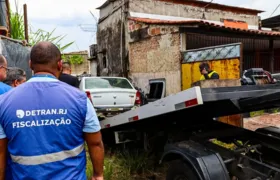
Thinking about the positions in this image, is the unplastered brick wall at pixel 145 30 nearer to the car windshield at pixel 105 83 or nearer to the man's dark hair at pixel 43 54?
the car windshield at pixel 105 83

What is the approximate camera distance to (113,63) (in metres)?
15.5

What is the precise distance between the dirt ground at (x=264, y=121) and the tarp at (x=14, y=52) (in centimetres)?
588

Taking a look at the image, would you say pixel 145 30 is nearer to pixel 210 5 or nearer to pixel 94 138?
pixel 210 5

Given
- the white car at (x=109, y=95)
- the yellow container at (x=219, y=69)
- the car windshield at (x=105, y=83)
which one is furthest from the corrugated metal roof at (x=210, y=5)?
the white car at (x=109, y=95)

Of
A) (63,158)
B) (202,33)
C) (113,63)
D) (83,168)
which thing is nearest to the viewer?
(63,158)

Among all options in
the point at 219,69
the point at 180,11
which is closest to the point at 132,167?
the point at 219,69

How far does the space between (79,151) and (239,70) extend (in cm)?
736

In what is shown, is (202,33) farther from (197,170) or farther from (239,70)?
(197,170)

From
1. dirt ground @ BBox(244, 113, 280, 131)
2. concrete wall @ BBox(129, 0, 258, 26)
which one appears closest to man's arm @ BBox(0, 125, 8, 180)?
dirt ground @ BBox(244, 113, 280, 131)

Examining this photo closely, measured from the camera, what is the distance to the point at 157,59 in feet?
38.8

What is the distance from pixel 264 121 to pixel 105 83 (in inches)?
186

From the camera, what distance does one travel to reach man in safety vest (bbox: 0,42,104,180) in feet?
5.37

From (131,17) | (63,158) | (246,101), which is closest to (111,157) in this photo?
(246,101)

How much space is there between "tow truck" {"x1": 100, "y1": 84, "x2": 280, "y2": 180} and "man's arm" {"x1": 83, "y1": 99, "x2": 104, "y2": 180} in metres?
0.94
